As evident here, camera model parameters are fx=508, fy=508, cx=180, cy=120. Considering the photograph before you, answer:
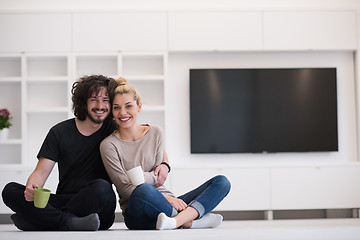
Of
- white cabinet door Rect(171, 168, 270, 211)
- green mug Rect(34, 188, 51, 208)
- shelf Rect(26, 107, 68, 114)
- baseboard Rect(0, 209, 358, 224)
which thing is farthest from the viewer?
baseboard Rect(0, 209, 358, 224)

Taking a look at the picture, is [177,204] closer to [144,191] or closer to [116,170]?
[144,191]

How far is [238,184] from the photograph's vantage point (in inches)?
192

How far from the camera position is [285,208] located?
489cm

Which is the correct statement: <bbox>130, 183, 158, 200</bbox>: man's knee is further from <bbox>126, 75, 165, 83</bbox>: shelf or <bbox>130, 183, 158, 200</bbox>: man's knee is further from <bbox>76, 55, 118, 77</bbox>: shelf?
<bbox>76, 55, 118, 77</bbox>: shelf

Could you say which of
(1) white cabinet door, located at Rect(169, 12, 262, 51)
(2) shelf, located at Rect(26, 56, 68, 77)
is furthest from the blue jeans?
(2) shelf, located at Rect(26, 56, 68, 77)

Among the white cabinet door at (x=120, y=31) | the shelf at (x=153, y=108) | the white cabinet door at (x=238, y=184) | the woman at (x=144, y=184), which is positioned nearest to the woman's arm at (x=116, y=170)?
the woman at (x=144, y=184)

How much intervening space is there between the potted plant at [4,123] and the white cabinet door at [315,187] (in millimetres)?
2643

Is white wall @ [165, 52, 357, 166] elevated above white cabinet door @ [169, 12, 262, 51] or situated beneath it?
situated beneath

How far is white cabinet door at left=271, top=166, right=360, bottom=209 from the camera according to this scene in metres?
4.91

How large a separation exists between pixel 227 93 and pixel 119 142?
110 inches

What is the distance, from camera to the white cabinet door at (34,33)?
16.6 feet

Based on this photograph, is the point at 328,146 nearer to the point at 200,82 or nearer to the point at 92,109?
the point at 200,82

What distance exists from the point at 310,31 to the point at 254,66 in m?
0.67

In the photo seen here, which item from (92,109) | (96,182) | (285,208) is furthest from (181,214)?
(285,208)
